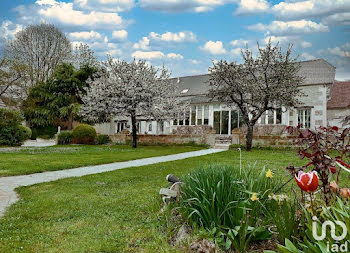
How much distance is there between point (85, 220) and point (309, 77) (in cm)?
2380

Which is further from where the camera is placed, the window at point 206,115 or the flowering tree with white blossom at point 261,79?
the window at point 206,115

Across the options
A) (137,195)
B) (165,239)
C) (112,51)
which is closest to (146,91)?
(112,51)

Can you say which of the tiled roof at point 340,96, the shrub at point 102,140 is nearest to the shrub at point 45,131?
the shrub at point 102,140

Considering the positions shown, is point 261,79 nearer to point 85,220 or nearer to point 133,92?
point 133,92

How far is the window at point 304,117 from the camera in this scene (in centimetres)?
2245

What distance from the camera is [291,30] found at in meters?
14.7

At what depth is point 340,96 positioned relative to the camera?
Answer: 26.0 meters

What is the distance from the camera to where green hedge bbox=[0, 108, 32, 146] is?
19547 millimetres

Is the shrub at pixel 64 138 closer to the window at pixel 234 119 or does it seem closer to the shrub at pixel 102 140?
the shrub at pixel 102 140

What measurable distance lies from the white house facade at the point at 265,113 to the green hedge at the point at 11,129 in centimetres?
1152

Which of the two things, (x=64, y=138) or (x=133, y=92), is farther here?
(x=64, y=138)

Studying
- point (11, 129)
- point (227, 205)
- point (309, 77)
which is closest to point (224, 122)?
point (309, 77)

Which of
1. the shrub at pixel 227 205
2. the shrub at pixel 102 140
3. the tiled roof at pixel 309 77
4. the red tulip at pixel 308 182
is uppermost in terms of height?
the tiled roof at pixel 309 77

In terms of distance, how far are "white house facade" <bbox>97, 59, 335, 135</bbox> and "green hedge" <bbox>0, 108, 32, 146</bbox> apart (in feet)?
37.8
